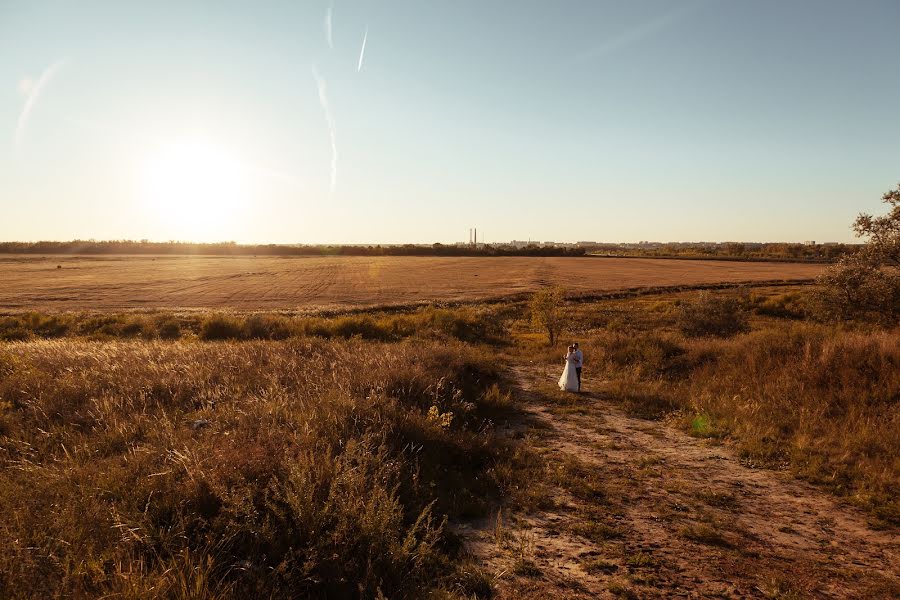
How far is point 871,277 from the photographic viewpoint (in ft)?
61.9

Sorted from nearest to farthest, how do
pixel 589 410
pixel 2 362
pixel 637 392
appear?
pixel 2 362, pixel 589 410, pixel 637 392

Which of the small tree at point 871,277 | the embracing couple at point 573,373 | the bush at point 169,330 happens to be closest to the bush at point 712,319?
the small tree at point 871,277

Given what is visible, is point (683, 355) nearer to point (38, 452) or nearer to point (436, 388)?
point (436, 388)

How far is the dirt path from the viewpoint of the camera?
4.33 metres

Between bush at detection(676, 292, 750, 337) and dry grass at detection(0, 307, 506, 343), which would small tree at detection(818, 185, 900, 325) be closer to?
bush at detection(676, 292, 750, 337)

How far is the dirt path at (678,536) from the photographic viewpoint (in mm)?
4332

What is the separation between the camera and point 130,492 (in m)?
4.43

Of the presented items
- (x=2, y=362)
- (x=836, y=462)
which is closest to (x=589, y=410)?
(x=836, y=462)

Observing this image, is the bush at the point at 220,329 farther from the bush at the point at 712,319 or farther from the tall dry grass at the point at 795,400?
the bush at the point at 712,319

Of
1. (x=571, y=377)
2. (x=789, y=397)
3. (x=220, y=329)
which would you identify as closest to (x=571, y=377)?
(x=571, y=377)

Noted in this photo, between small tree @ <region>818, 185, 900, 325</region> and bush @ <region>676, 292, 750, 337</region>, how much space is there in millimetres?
3869

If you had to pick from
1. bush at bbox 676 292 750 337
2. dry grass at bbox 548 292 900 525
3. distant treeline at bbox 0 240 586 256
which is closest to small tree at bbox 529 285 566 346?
dry grass at bbox 548 292 900 525

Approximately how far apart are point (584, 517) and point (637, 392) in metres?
6.71

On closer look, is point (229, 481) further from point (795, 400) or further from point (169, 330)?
point (169, 330)
